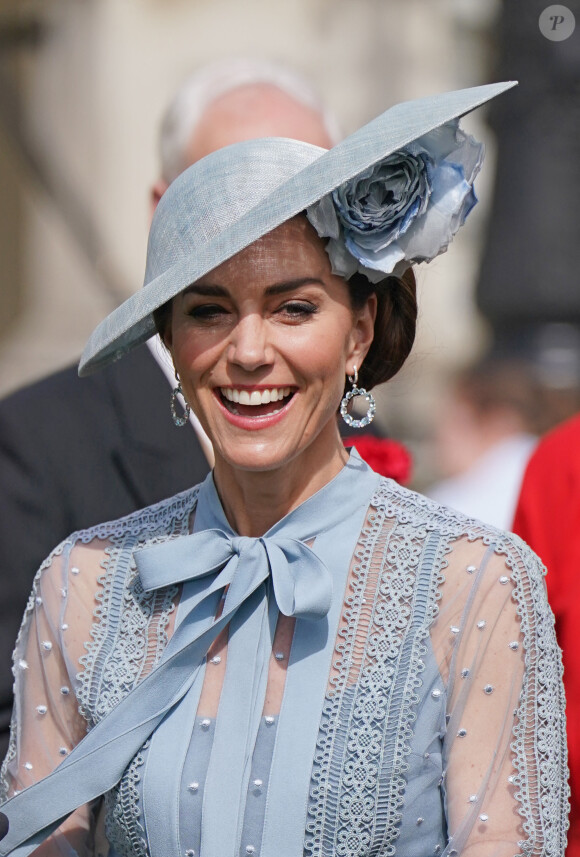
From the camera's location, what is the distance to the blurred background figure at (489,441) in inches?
198

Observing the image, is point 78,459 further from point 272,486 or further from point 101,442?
point 272,486

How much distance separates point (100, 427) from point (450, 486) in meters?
2.37

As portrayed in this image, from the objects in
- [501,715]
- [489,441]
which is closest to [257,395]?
[501,715]

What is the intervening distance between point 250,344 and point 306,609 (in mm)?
440

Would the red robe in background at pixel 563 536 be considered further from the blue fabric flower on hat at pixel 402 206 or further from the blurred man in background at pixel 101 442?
the blue fabric flower on hat at pixel 402 206

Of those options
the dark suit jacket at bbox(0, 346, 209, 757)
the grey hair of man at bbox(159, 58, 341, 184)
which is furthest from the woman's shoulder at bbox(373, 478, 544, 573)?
the grey hair of man at bbox(159, 58, 341, 184)

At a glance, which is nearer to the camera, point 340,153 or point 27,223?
point 340,153

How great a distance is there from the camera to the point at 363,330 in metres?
2.46

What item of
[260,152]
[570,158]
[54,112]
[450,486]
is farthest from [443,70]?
[260,152]

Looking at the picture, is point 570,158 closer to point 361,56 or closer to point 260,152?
point 361,56

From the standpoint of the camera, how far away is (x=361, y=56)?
8.29 meters

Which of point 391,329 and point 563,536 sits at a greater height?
point 391,329

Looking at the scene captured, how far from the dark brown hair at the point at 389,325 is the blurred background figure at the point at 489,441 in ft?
7.89

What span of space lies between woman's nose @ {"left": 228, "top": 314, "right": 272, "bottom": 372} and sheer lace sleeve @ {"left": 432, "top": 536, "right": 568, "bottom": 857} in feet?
1.61
